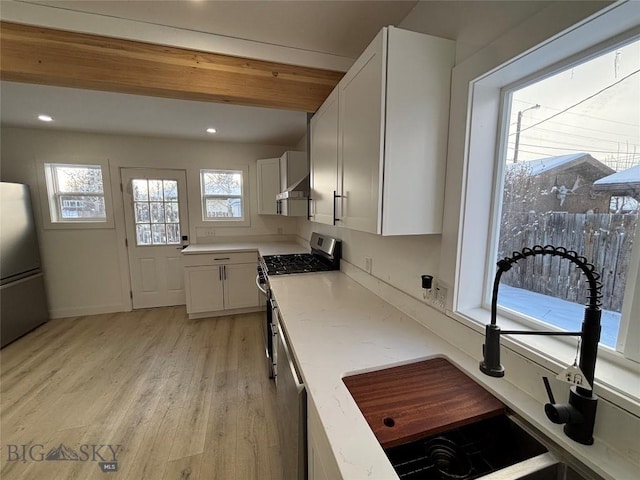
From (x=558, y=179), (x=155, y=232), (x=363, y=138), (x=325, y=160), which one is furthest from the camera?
(x=155, y=232)

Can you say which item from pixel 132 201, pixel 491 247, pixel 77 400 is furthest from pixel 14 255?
pixel 491 247

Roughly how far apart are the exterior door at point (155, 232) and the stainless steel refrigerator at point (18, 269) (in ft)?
3.18

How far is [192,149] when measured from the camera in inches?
150

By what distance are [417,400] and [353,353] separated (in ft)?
0.98

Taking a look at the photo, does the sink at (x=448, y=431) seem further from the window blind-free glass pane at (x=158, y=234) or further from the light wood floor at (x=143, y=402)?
the window blind-free glass pane at (x=158, y=234)

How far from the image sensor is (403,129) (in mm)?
1112

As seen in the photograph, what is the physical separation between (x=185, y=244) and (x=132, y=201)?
3.03 ft

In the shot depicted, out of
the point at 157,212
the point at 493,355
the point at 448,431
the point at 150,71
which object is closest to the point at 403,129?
the point at 493,355

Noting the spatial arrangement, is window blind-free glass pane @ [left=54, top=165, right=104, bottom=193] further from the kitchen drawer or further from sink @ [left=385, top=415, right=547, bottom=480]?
sink @ [left=385, top=415, right=547, bottom=480]

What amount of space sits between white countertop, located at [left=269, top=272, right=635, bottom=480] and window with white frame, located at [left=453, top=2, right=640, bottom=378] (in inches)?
7.4

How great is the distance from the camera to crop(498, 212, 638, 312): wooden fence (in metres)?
0.74

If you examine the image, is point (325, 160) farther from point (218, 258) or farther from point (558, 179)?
point (218, 258)

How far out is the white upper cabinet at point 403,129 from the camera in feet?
3.54

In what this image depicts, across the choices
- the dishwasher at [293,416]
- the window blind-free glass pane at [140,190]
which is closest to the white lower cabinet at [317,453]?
the dishwasher at [293,416]
